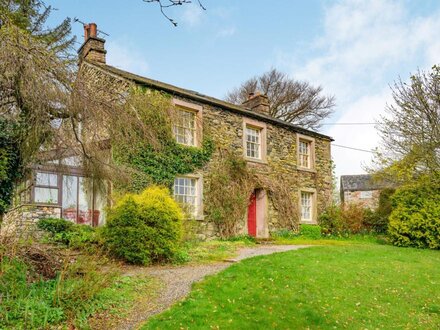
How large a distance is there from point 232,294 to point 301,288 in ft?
4.39

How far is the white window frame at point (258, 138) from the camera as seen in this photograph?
1611 centimetres

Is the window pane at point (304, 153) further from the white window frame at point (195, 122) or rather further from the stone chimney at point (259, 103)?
the white window frame at point (195, 122)

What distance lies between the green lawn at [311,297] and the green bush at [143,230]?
183 centimetres

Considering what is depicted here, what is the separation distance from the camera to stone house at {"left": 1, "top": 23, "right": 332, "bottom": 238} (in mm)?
13516

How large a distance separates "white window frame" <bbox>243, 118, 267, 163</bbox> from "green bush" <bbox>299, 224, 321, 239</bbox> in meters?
3.63

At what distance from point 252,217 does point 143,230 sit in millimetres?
8094

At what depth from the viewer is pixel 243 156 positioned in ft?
51.9

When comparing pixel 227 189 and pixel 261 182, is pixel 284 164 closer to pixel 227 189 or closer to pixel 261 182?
pixel 261 182

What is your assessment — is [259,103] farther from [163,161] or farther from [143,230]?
[143,230]

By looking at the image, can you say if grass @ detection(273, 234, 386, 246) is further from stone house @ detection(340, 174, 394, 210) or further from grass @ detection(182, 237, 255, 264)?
stone house @ detection(340, 174, 394, 210)

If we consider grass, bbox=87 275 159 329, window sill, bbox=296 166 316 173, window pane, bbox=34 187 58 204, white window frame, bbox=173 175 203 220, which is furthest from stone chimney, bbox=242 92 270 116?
grass, bbox=87 275 159 329

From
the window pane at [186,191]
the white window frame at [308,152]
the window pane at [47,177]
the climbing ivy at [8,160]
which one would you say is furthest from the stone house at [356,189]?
the climbing ivy at [8,160]

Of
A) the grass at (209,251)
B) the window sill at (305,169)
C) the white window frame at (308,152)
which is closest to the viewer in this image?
the grass at (209,251)

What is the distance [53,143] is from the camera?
19.7 feet
